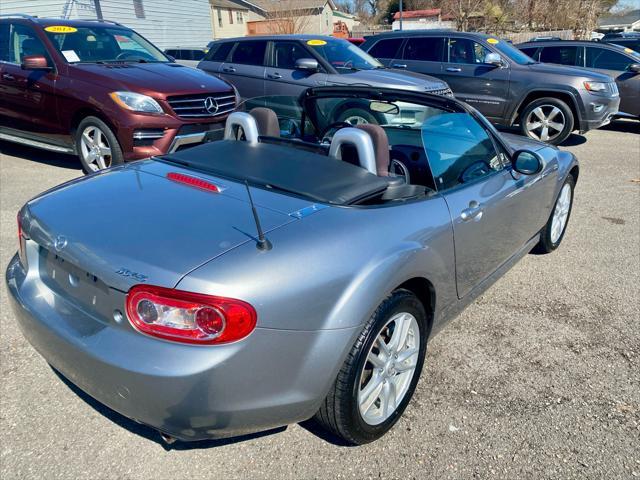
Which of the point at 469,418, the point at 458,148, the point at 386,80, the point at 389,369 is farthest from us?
the point at 386,80

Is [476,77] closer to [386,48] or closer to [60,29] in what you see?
[386,48]

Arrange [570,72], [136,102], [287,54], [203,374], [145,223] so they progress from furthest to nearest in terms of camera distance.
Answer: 1. [570,72]
2. [287,54]
3. [136,102]
4. [145,223]
5. [203,374]

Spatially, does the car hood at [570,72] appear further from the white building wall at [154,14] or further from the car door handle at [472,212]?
the white building wall at [154,14]

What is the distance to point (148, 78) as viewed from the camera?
626cm

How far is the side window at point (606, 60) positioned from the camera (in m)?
10.2

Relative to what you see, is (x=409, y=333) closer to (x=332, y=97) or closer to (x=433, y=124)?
(x=433, y=124)

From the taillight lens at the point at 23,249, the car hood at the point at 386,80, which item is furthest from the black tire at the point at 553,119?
the taillight lens at the point at 23,249

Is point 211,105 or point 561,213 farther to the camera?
point 211,105

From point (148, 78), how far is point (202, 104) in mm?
674

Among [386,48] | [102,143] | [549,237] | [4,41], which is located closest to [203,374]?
[549,237]

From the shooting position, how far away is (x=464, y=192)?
113 inches

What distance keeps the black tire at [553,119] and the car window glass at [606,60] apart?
2386 millimetres

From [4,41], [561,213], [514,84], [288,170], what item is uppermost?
[4,41]

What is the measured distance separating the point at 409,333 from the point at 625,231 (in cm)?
363
